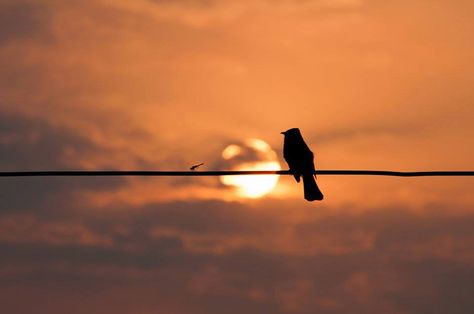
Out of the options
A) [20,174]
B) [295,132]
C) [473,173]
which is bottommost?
[473,173]

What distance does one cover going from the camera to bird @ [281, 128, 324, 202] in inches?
711

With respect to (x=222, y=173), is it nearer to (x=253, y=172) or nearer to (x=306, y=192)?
(x=253, y=172)

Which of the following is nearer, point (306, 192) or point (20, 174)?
point (20, 174)

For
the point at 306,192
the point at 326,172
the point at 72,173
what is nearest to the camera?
the point at 72,173

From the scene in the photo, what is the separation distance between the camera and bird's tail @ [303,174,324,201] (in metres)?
18.1

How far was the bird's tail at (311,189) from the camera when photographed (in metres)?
18.1

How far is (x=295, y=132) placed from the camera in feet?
62.9

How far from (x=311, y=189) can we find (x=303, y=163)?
584 mm

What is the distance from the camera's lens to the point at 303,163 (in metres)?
18.1

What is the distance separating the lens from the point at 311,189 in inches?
715

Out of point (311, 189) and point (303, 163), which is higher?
point (303, 163)

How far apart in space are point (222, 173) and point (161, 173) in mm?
825

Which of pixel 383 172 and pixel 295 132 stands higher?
pixel 295 132

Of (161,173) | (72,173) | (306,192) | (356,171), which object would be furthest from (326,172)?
(306,192)
